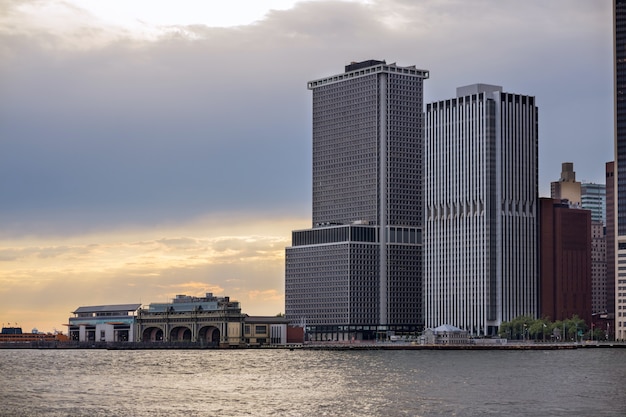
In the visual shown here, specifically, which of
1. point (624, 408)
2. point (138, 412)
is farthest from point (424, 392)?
point (138, 412)

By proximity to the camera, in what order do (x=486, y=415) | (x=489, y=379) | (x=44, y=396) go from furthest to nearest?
(x=489, y=379)
(x=44, y=396)
(x=486, y=415)

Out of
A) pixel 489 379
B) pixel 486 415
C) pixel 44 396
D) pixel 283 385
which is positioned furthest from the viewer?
pixel 489 379

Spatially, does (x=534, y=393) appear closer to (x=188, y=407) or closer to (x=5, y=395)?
(x=188, y=407)

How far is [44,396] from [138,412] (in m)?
27.4

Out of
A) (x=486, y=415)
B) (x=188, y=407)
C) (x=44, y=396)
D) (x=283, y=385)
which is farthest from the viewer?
(x=283, y=385)

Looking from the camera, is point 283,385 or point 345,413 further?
point 283,385

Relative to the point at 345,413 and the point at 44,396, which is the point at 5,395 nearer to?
the point at 44,396

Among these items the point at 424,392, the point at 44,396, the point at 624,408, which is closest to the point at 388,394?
the point at 424,392

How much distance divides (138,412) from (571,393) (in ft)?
183

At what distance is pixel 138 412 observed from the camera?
439 ft

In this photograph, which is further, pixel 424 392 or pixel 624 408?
pixel 424 392

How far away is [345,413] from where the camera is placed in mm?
133125

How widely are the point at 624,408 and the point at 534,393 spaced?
79.3 ft

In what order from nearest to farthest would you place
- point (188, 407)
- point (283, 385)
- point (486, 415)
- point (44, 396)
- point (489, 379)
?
point (486, 415), point (188, 407), point (44, 396), point (283, 385), point (489, 379)
